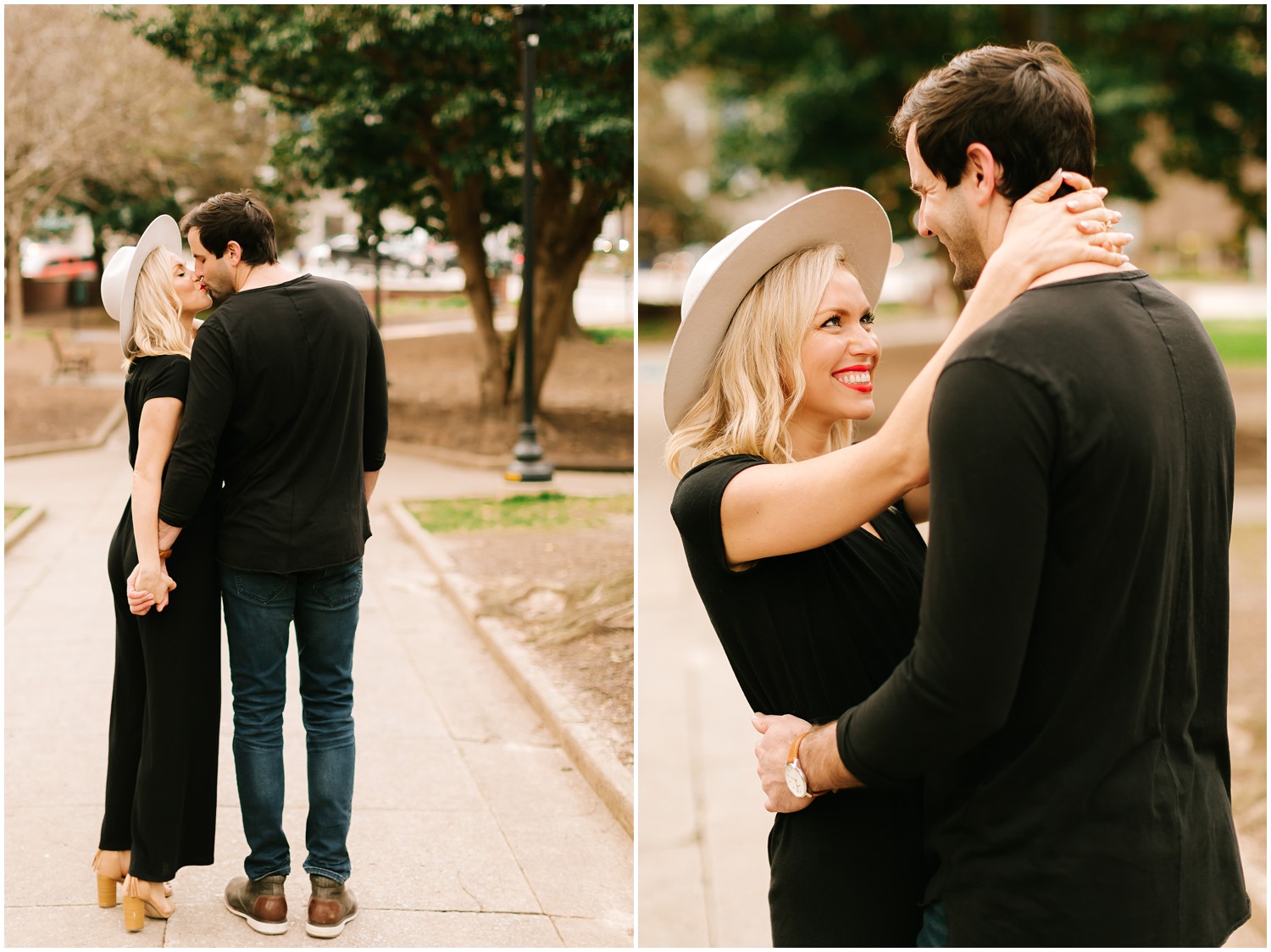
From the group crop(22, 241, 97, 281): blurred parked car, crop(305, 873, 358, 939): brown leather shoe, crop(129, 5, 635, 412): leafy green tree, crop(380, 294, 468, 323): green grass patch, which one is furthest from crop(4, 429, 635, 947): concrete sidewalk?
crop(380, 294, 468, 323): green grass patch

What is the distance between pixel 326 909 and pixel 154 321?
1.70 meters

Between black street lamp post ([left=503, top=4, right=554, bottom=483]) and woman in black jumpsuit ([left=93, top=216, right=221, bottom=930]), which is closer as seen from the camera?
woman in black jumpsuit ([left=93, top=216, right=221, bottom=930])

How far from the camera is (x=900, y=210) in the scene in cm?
1537

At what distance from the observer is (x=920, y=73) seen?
14648mm

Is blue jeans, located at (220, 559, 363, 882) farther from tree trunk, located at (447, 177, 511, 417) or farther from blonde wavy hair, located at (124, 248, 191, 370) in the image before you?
tree trunk, located at (447, 177, 511, 417)

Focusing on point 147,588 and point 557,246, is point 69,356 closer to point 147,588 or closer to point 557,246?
point 557,246

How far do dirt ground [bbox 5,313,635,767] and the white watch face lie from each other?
10.2 ft

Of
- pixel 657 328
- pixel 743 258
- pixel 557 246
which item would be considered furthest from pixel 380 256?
pixel 657 328

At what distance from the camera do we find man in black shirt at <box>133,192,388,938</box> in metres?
3.29

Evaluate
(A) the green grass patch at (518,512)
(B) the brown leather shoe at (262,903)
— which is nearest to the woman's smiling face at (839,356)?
(B) the brown leather shoe at (262,903)

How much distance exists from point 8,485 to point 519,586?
207 inches

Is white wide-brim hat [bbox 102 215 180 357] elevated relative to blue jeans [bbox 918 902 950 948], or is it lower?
elevated

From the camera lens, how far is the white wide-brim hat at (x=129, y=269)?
333cm

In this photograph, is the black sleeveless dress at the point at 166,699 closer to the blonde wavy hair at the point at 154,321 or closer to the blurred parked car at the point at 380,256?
the blonde wavy hair at the point at 154,321
